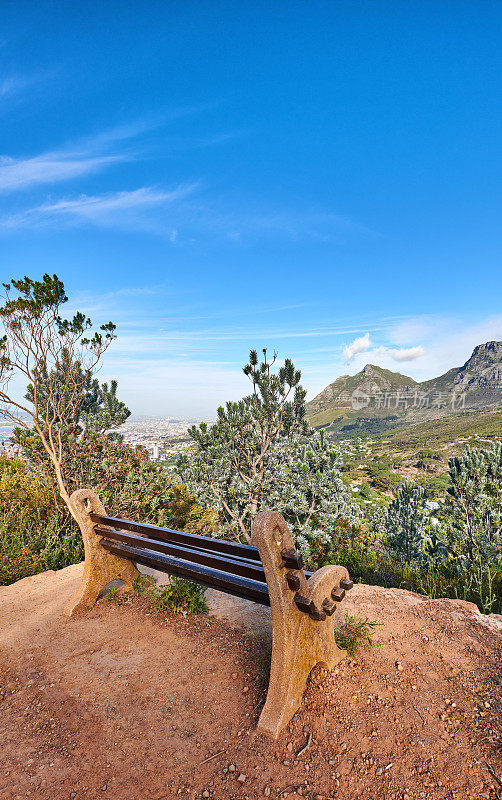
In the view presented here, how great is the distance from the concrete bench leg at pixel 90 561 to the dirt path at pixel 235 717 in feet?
1.62

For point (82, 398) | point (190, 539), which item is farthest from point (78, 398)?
point (190, 539)

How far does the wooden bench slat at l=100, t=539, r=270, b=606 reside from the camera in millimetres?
2562

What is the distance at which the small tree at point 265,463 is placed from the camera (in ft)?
24.9

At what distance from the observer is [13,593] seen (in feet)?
17.0

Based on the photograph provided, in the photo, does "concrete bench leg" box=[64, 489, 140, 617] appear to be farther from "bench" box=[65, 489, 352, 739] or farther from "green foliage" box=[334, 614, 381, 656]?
"green foliage" box=[334, 614, 381, 656]

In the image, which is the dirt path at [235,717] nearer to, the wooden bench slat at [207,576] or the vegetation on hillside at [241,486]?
the wooden bench slat at [207,576]

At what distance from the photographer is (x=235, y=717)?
249cm

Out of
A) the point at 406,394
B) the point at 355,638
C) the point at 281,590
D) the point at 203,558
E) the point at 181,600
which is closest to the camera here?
the point at 281,590

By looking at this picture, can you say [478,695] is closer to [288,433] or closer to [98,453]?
[288,433]

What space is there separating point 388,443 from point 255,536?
327 feet

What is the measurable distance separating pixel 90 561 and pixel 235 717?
246 centimetres

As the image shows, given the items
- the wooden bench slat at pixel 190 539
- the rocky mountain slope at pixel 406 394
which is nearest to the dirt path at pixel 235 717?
the wooden bench slat at pixel 190 539

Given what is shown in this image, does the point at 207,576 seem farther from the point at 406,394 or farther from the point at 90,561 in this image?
the point at 406,394

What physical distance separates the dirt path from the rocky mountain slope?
14002 centimetres
